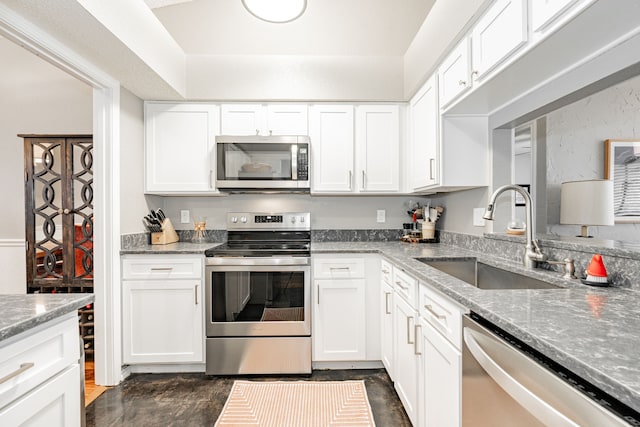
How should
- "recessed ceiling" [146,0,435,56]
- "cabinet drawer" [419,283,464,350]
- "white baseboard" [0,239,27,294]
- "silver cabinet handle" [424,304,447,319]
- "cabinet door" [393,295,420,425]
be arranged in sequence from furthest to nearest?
1. "white baseboard" [0,239,27,294]
2. "recessed ceiling" [146,0,435,56]
3. "cabinet door" [393,295,420,425]
4. "silver cabinet handle" [424,304,447,319]
5. "cabinet drawer" [419,283,464,350]

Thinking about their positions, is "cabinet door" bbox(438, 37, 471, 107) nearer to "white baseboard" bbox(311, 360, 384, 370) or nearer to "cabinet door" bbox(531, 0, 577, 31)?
"cabinet door" bbox(531, 0, 577, 31)

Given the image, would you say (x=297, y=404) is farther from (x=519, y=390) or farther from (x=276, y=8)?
(x=276, y=8)

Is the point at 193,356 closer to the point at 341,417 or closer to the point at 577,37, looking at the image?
the point at 341,417

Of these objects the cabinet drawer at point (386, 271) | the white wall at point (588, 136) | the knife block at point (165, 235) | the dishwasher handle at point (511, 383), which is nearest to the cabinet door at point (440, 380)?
the dishwasher handle at point (511, 383)

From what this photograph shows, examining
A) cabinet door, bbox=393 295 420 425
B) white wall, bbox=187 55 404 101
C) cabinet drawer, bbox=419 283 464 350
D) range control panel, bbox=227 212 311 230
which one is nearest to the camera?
cabinet drawer, bbox=419 283 464 350

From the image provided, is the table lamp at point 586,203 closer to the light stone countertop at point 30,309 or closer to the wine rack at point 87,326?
the light stone countertop at point 30,309

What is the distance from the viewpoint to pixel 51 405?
0.91m

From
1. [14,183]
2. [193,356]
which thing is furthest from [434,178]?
[14,183]

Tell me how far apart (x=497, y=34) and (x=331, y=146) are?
4.88 feet

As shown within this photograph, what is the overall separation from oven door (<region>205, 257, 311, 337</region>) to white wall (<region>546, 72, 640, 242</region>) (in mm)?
→ 1487

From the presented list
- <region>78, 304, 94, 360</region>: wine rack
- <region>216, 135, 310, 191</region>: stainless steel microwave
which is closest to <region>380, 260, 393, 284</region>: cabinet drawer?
<region>216, 135, 310, 191</region>: stainless steel microwave

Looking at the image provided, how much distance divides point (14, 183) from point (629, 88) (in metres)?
4.48

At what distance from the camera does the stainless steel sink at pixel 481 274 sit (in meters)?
1.54

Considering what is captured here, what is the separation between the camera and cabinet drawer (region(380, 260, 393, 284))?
6.80 ft
